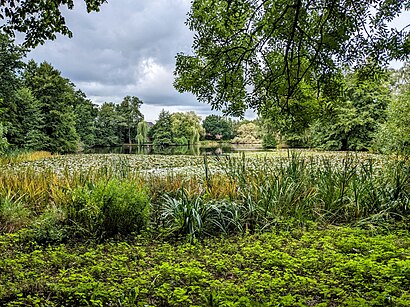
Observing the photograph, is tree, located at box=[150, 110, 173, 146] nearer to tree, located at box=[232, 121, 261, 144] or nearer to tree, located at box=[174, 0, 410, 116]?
tree, located at box=[232, 121, 261, 144]

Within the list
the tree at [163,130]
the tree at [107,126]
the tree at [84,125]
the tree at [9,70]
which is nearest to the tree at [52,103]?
the tree at [9,70]

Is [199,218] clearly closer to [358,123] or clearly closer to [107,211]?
[107,211]

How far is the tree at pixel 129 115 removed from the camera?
1673 inches

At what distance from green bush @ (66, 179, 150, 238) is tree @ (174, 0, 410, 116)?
1.47 metres

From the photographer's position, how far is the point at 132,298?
2.09 m

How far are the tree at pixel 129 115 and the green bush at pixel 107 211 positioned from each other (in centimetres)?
3871

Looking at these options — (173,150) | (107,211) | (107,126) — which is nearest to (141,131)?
(107,126)

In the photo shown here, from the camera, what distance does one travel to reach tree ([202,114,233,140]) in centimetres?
4991

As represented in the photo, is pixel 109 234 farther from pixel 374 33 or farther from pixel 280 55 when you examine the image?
pixel 374 33

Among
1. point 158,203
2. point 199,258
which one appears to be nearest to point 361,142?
point 158,203

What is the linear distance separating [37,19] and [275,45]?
8.53 ft

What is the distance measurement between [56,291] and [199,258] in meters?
1.28

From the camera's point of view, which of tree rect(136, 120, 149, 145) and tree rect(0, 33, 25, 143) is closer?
tree rect(0, 33, 25, 143)

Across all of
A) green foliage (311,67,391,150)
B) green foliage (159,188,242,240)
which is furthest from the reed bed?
green foliage (311,67,391,150)
